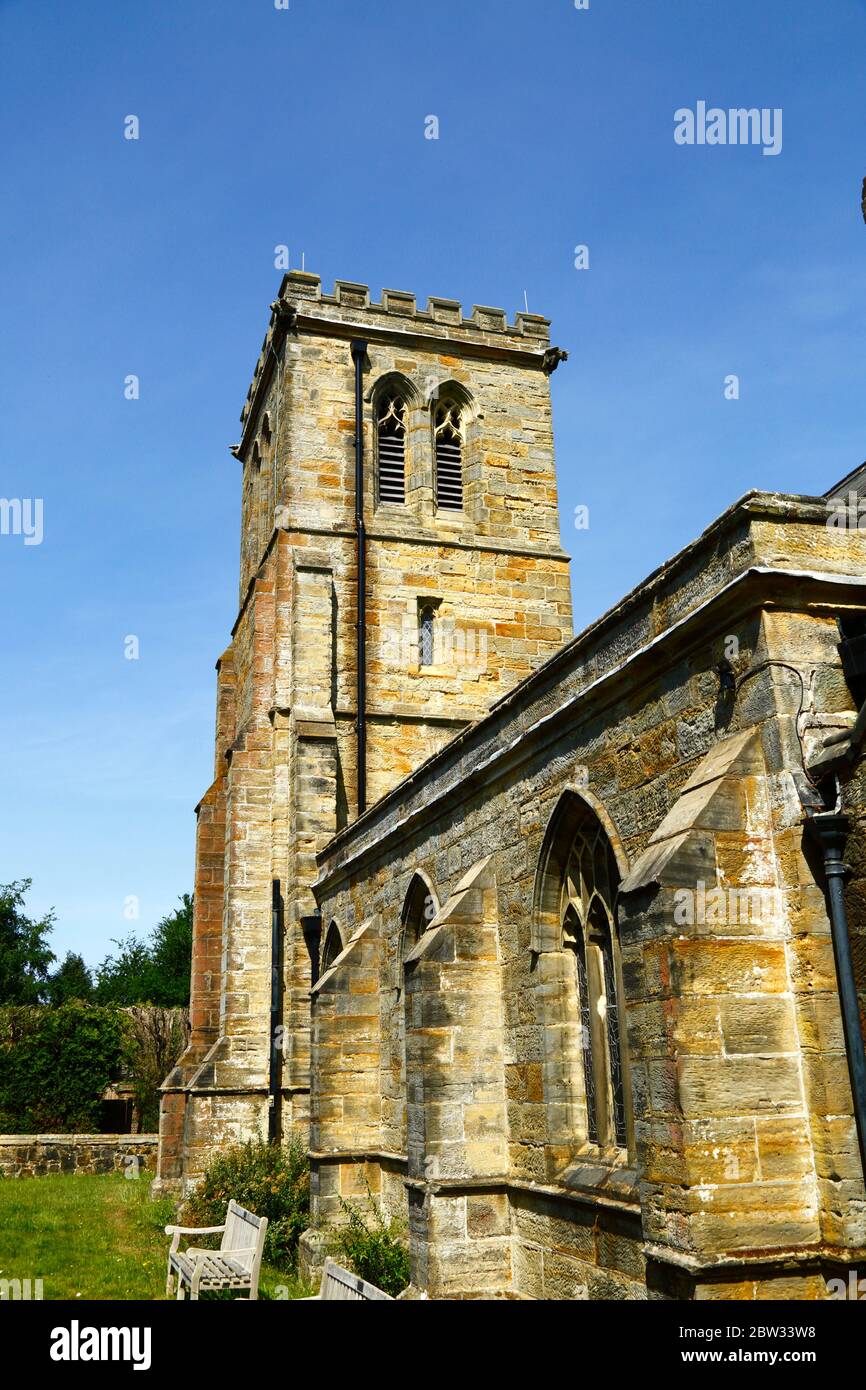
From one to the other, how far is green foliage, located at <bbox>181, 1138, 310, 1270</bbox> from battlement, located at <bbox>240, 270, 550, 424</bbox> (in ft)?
45.6

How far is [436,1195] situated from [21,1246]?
726 centimetres

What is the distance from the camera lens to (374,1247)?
1147 cm

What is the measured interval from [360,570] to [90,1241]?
1078 cm

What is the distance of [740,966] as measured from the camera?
6.06 metres

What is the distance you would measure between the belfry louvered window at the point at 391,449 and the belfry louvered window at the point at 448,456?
2.11 feet

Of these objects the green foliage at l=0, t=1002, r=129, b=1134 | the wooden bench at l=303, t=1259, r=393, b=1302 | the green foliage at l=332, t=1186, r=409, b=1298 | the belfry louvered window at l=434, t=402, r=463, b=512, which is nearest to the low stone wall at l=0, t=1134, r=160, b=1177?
the green foliage at l=0, t=1002, r=129, b=1134

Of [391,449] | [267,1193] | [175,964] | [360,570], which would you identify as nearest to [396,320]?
[391,449]

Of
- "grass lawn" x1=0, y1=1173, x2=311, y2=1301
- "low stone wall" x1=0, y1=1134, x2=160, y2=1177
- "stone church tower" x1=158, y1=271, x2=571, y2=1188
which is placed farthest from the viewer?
"low stone wall" x1=0, y1=1134, x2=160, y2=1177

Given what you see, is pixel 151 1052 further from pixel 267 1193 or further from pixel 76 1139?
pixel 267 1193

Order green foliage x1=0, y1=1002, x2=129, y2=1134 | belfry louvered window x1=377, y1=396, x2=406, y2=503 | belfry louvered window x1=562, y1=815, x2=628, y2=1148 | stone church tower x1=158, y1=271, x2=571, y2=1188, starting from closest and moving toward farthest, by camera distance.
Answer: belfry louvered window x1=562, y1=815, x2=628, y2=1148
stone church tower x1=158, y1=271, x2=571, y2=1188
belfry louvered window x1=377, y1=396, x2=406, y2=503
green foliage x1=0, y1=1002, x2=129, y2=1134

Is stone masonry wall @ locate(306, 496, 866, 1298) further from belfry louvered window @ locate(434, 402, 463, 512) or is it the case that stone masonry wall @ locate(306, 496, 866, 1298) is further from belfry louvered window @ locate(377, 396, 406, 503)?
belfry louvered window @ locate(434, 402, 463, 512)

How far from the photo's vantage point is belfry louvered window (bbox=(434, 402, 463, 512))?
70.5 ft

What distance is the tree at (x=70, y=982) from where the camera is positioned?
61531mm
